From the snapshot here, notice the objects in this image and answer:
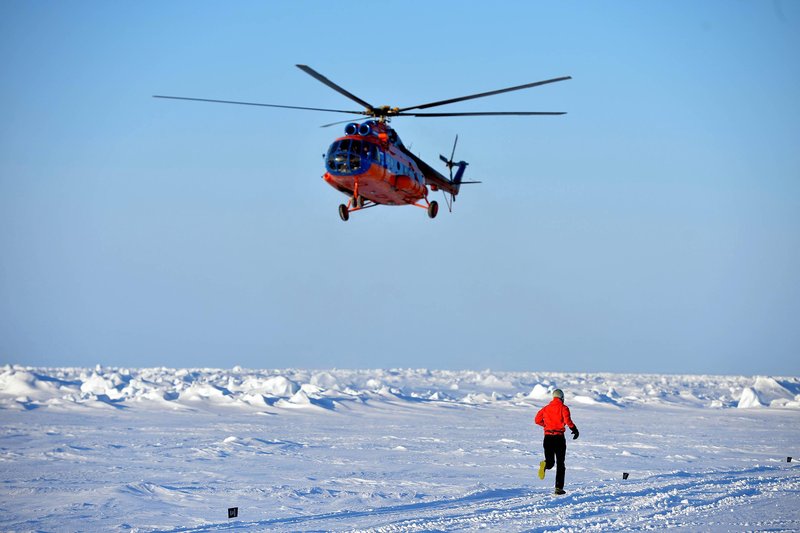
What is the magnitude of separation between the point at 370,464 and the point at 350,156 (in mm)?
9548

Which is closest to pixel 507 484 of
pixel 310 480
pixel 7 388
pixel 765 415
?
pixel 310 480

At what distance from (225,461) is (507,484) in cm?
962

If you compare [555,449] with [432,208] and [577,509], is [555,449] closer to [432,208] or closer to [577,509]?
[577,509]

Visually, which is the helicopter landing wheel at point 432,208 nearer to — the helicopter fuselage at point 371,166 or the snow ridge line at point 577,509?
the helicopter fuselage at point 371,166

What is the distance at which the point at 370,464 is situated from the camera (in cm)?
2452

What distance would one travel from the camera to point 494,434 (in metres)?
35.2

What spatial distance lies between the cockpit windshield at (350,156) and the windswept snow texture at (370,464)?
6842 mm

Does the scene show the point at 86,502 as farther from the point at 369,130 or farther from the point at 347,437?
the point at 347,437

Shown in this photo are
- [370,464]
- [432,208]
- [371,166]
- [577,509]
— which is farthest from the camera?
[370,464]

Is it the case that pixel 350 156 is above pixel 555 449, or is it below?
above

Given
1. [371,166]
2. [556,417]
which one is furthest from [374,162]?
[556,417]

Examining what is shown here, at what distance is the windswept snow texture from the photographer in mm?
12031

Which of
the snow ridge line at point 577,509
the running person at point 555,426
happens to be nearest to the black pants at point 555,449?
the running person at point 555,426

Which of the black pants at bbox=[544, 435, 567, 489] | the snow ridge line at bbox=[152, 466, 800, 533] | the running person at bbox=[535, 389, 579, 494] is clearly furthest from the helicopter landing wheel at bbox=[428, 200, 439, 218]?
the black pants at bbox=[544, 435, 567, 489]
